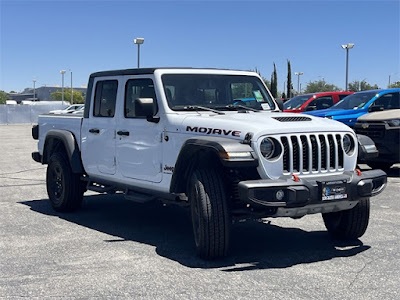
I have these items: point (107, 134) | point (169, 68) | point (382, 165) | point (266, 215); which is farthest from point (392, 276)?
point (382, 165)

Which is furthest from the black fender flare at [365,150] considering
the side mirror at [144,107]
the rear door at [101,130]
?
the rear door at [101,130]

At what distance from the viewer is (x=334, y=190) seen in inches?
210

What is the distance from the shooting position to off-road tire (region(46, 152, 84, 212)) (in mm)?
8031

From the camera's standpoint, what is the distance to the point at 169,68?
22.1 feet

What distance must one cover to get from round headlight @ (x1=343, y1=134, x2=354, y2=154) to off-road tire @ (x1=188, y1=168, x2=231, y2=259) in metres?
1.35

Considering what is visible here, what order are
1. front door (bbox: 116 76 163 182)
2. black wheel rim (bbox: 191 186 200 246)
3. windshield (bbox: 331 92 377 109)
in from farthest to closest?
windshield (bbox: 331 92 377 109)
front door (bbox: 116 76 163 182)
black wheel rim (bbox: 191 186 200 246)

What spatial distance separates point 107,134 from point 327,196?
10.3 feet

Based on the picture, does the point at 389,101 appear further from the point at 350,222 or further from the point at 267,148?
the point at 267,148

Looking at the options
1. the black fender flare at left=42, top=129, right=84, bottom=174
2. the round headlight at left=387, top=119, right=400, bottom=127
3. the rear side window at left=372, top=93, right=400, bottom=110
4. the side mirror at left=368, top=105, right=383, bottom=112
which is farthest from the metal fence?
the black fender flare at left=42, top=129, right=84, bottom=174

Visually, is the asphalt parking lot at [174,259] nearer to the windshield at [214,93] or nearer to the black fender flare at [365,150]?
the black fender flare at [365,150]

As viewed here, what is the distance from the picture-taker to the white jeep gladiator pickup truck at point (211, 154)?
5.27m

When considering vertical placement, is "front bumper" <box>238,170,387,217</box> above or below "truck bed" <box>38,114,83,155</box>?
below

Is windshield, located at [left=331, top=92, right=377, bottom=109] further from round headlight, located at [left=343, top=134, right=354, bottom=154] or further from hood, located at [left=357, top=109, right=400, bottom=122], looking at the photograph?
round headlight, located at [left=343, top=134, right=354, bottom=154]

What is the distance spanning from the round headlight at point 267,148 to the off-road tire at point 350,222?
52.3 inches
